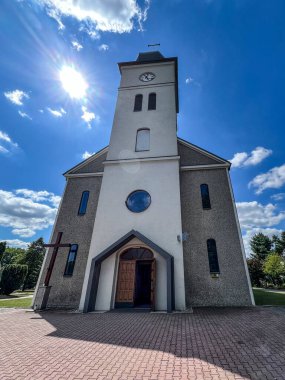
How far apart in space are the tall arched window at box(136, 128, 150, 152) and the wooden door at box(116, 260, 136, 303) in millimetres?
8293

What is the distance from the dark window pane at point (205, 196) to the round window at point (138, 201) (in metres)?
4.01

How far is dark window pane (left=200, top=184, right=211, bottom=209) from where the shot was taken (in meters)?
13.8

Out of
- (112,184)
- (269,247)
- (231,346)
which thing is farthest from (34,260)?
(269,247)

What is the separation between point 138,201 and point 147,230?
2.10 meters

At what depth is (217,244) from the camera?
1248 cm

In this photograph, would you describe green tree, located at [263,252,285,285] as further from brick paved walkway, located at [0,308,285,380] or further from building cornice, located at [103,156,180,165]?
brick paved walkway, located at [0,308,285,380]

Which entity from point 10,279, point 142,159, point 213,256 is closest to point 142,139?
point 142,159

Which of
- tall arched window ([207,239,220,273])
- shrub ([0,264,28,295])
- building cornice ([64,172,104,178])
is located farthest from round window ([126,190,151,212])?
shrub ([0,264,28,295])

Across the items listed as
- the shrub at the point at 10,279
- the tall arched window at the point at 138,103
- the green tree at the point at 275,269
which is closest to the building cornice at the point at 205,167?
the tall arched window at the point at 138,103

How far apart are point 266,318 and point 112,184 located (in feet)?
35.0

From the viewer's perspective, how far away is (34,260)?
42.5 metres

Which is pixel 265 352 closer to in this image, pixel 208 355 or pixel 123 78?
pixel 208 355

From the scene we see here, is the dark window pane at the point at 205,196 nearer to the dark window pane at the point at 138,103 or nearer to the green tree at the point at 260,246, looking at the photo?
the dark window pane at the point at 138,103

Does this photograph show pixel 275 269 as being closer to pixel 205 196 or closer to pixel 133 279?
pixel 205 196
